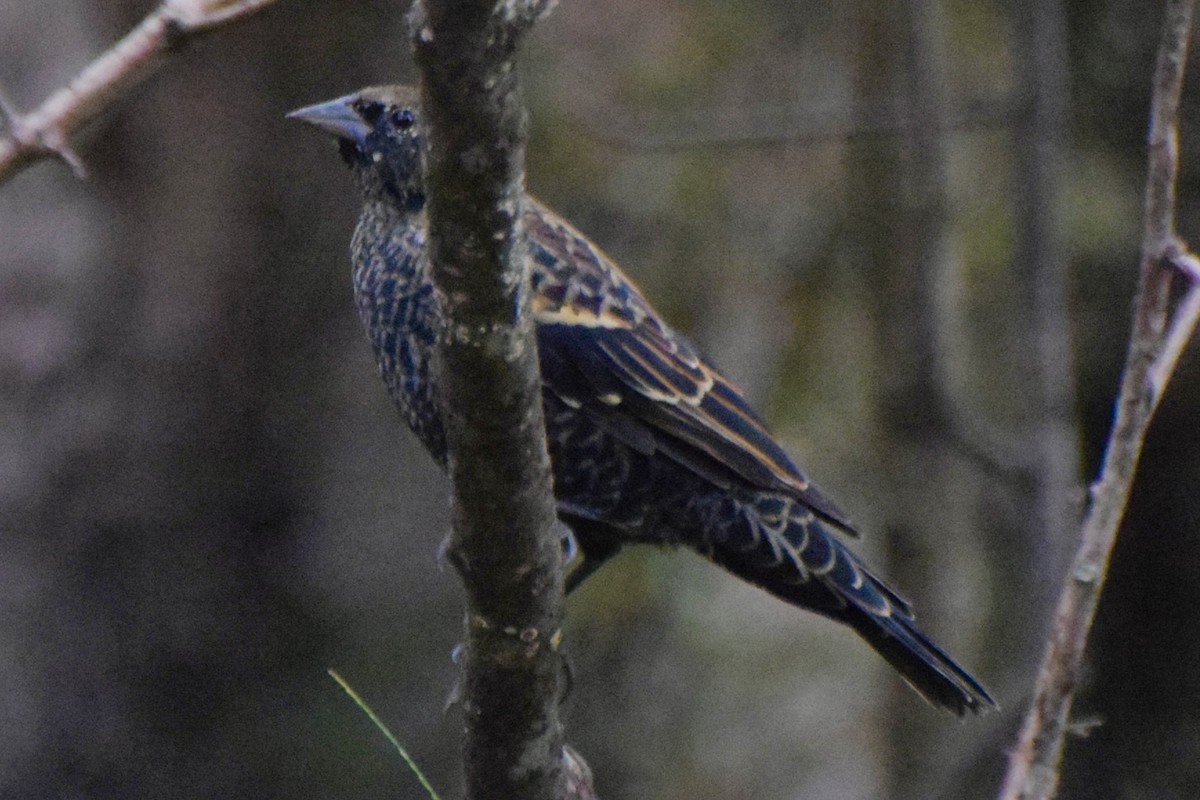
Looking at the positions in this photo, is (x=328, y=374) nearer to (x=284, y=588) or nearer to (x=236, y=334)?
(x=236, y=334)

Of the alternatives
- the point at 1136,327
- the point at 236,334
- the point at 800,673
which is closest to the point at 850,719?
the point at 800,673

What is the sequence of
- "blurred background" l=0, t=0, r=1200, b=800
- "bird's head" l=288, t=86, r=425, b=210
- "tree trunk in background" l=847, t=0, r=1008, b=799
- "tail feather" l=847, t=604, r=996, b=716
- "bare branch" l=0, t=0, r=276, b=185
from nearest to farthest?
"bare branch" l=0, t=0, r=276, b=185
"tail feather" l=847, t=604, r=996, b=716
"bird's head" l=288, t=86, r=425, b=210
"blurred background" l=0, t=0, r=1200, b=800
"tree trunk in background" l=847, t=0, r=1008, b=799

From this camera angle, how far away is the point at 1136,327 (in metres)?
1.95

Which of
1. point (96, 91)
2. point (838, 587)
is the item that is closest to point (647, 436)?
point (838, 587)

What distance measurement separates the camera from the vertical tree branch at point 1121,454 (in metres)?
1.88

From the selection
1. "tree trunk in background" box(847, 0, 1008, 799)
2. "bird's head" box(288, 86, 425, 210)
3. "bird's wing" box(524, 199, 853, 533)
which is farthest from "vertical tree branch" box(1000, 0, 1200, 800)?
"tree trunk in background" box(847, 0, 1008, 799)

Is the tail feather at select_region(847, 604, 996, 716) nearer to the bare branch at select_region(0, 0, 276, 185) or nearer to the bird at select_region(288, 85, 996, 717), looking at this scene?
the bird at select_region(288, 85, 996, 717)

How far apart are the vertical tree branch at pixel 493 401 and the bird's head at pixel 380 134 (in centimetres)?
154

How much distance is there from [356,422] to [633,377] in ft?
6.07

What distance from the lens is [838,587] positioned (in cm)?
350

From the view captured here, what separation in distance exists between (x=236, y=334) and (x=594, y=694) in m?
1.83

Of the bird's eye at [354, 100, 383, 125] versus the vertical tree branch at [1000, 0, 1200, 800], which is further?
the bird's eye at [354, 100, 383, 125]

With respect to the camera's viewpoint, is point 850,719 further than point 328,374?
Yes

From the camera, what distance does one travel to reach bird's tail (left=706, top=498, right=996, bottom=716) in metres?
3.45
